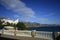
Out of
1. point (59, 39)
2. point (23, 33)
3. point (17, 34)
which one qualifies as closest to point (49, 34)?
point (59, 39)

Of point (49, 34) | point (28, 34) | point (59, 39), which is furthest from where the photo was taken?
point (28, 34)

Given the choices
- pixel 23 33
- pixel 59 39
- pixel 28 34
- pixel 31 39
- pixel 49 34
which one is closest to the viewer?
pixel 59 39

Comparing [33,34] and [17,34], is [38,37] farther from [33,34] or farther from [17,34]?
[17,34]

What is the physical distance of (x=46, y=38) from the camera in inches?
222

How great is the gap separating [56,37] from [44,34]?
0.71 metres

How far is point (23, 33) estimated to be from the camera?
7.49 metres

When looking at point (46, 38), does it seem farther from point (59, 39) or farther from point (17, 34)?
point (17, 34)

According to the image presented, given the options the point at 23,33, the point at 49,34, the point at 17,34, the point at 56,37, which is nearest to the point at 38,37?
the point at 49,34

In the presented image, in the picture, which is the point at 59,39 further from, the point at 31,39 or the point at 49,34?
the point at 31,39

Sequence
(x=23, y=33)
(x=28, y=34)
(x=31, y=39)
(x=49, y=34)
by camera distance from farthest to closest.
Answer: (x=23, y=33)
(x=28, y=34)
(x=31, y=39)
(x=49, y=34)

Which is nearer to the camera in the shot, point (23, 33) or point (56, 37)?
point (56, 37)

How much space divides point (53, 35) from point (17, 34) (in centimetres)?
305

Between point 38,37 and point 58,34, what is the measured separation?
1.20 meters

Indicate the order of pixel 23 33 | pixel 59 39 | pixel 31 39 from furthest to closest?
1. pixel 23 33
2. pixel 31 39
3. pixel 59 39
